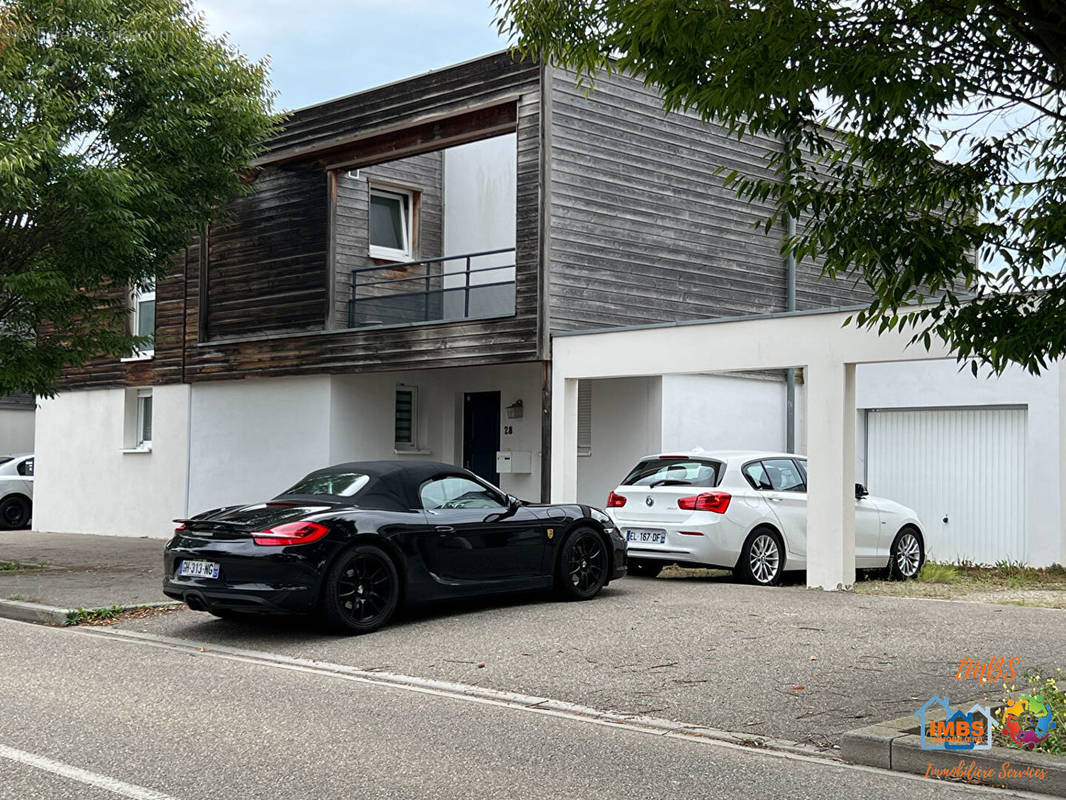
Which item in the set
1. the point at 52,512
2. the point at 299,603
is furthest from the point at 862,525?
the point at 52,512

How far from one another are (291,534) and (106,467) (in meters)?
15.0

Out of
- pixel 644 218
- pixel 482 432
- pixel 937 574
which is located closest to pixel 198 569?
pixel 937 574

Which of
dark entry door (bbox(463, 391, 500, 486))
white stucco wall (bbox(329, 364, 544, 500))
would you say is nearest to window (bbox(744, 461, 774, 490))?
white stucco wall (bbox(329, 364, 544, 500))

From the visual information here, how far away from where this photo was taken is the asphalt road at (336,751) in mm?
5664

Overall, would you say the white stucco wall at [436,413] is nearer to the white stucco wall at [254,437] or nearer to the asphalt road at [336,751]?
the white stucco wall at [254,437]

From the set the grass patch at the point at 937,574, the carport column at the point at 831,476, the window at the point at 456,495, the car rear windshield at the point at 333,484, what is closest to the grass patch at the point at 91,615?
the car rear windshield at the point at 333,484

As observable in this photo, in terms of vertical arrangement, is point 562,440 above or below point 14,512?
above

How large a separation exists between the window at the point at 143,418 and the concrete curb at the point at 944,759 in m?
19.2

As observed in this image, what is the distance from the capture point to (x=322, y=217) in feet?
64.3

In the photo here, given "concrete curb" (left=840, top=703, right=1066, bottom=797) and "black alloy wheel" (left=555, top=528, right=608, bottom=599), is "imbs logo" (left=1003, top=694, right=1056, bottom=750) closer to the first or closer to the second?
"concrete curb" (left=840, top=703, right=1066, bottom=797)

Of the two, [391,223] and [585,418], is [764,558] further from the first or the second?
[391,223]

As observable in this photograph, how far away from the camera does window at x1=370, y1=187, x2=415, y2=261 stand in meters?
20.9

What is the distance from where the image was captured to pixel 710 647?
959cm

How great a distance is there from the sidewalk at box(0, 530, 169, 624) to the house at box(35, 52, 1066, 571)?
1662 mm
